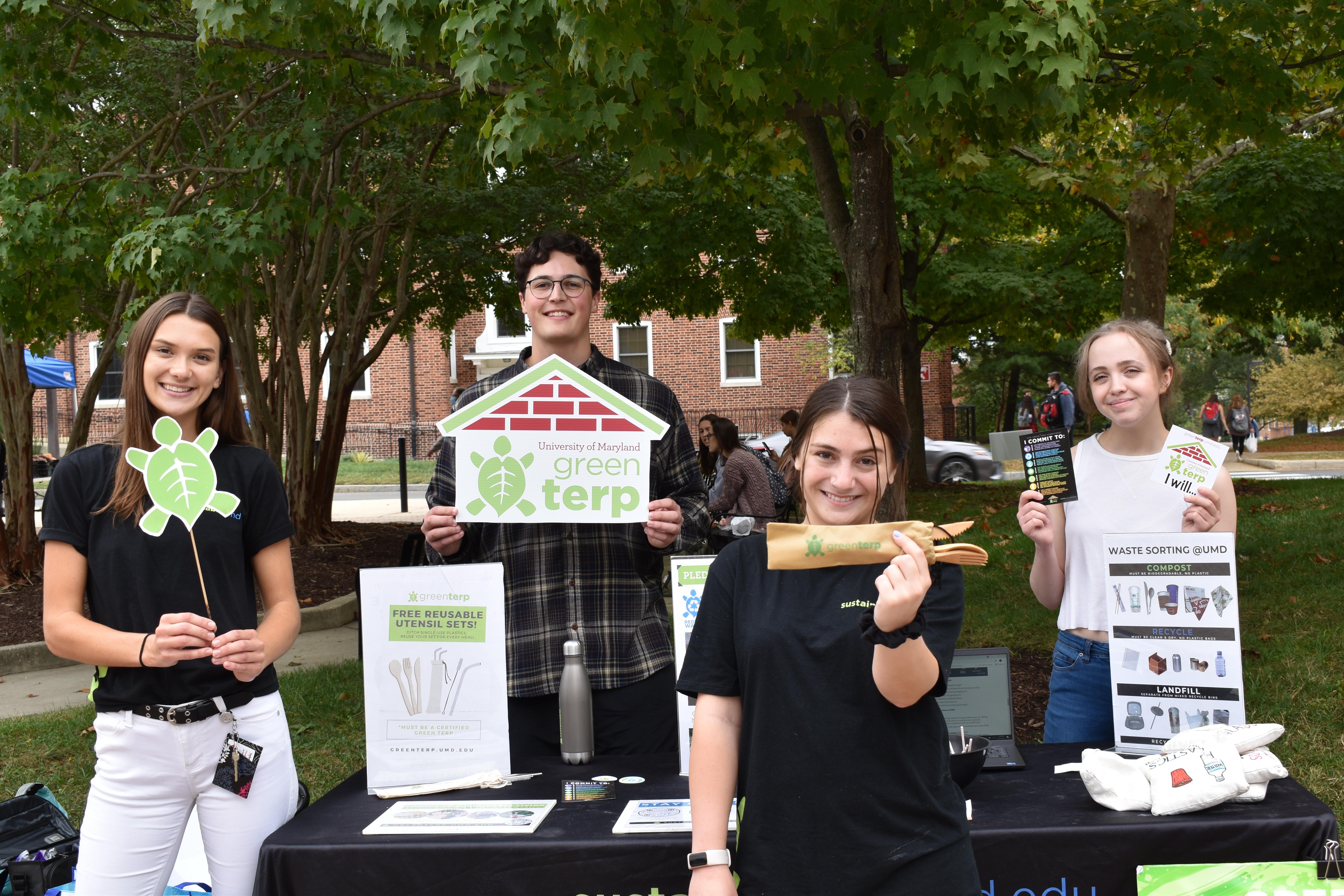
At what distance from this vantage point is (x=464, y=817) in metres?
2.47

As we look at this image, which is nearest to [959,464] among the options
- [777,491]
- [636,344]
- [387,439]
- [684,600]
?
[636,344]

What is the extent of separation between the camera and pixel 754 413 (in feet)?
86.0

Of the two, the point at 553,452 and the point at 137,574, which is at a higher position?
the point at 553,452

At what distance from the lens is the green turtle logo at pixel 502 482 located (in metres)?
2.73

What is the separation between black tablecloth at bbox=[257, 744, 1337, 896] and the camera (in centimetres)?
231

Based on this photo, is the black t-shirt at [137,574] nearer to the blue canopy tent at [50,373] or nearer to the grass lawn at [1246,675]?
the grass lawn at [1246,675]

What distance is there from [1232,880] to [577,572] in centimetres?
172

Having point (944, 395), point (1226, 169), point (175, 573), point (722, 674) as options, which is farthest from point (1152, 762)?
point (944, 395)

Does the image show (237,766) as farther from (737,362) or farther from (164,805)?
(737,362)

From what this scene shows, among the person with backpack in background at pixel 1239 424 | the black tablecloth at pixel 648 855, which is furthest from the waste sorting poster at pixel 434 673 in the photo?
the person with backpack in background at pixel 1239 424

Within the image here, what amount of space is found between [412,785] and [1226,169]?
1194 cm

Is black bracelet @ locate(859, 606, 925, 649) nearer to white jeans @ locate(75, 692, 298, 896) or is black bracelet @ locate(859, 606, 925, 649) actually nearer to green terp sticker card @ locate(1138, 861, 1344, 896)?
green terp sticker card @ locate(1138, 861, 1344, 896)

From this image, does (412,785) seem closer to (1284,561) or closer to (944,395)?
(1284,561)

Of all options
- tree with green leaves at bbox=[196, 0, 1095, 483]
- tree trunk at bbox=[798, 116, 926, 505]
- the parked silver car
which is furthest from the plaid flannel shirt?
the parked silver car
